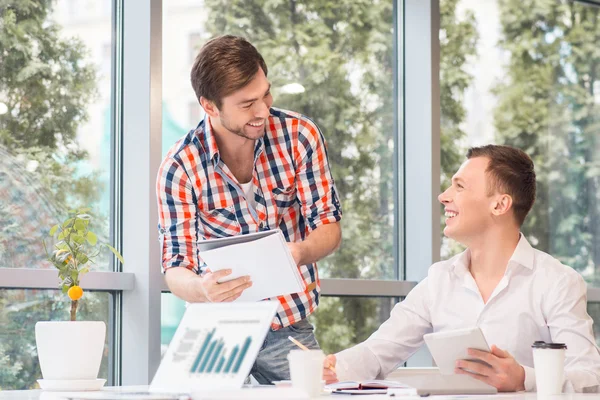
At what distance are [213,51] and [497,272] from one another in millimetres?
1014

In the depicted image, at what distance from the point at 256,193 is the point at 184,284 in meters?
0.38

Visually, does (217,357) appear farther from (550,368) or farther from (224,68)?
(224,68)

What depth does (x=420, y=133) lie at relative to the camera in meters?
4.27

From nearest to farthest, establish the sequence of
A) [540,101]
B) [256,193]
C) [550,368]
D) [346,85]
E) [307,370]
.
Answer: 1. [307,370]
2. [550,368]
3. [256,193]
4. [346,85]
5. [540,101]

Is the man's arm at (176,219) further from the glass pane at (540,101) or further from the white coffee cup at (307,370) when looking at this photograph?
the glass pane at (540,101)

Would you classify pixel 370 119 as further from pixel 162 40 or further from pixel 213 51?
pixel 213 51

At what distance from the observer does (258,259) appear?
201cm

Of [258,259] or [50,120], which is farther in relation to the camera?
[50,120]

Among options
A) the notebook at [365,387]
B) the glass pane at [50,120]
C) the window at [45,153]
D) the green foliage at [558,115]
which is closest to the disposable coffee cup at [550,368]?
the notebook at [365,387]

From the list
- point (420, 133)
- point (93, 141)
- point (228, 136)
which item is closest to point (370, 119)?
point (420, 133)

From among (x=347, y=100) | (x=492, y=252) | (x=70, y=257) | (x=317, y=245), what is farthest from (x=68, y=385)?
(x=347, y=100)

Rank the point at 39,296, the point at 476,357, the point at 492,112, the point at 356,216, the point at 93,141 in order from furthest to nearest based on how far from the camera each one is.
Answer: the point at 492,112, the point at 356,216, the point at 93,141, the point at 39,296, the point at 476,357

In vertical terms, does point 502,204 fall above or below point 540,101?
below

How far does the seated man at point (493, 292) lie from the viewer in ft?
7.28
